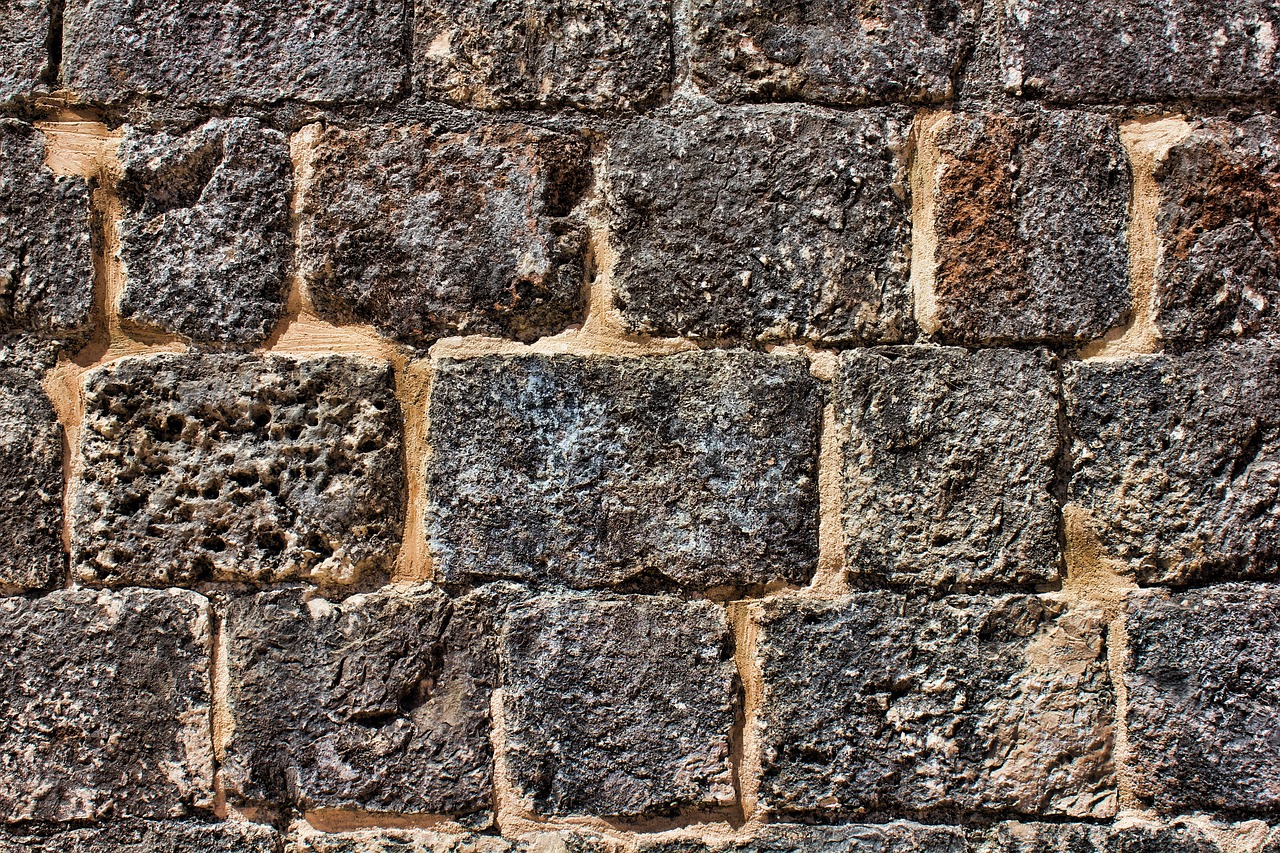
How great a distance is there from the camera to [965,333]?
1501mm

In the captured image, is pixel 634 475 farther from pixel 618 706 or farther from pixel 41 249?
pixel 41 249

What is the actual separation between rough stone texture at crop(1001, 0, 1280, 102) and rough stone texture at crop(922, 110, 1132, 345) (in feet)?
0.22

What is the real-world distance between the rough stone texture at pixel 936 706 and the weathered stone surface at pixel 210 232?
0.98 meters

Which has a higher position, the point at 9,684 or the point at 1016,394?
the point at 1016,394

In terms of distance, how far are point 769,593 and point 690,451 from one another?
261 mm

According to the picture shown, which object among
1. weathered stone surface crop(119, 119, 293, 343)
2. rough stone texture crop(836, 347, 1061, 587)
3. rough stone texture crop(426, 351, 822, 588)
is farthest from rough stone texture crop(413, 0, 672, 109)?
rough stone texture crop(836, 347, 1061, 587)

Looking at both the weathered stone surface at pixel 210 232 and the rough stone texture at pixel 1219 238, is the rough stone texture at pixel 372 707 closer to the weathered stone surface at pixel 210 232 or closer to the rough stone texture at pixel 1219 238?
the weathered stone surface at pixel 210 232

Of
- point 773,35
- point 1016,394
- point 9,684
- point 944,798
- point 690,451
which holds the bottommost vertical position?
point 944,798

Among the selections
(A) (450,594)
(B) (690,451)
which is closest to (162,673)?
(A) (450,594)

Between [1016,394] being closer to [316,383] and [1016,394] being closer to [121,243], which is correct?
[316,383]

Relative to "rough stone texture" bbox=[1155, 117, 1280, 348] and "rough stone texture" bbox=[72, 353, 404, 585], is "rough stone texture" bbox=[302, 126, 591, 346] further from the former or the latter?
"rough stone texture" bbox=[1155, 117, 1280, 348]

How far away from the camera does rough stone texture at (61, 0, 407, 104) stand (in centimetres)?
154

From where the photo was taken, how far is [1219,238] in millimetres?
1511

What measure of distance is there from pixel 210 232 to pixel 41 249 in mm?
284
